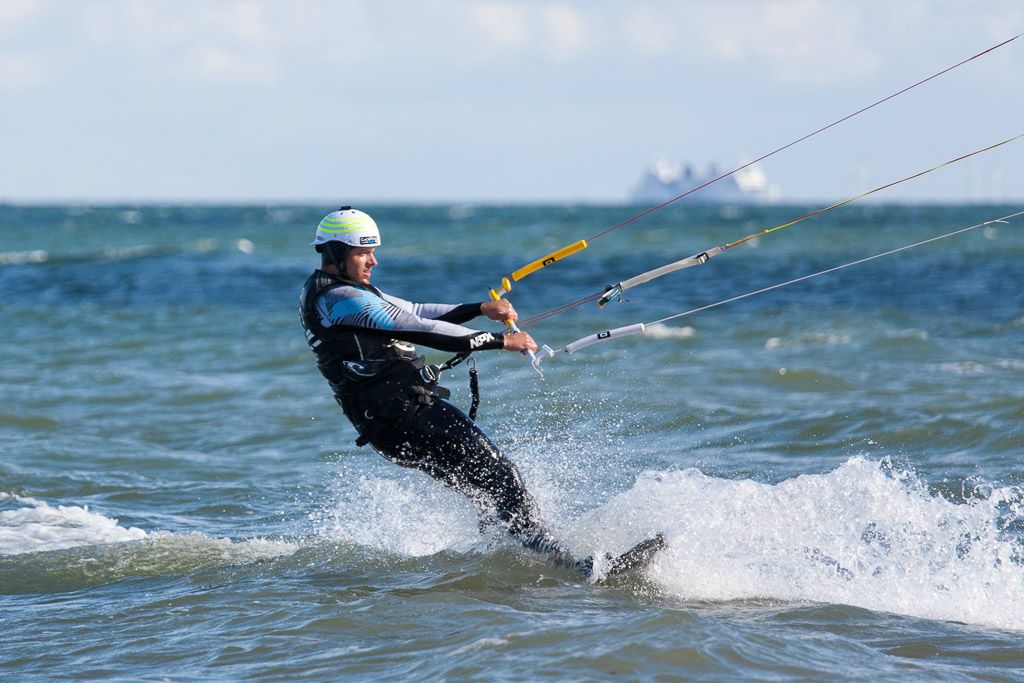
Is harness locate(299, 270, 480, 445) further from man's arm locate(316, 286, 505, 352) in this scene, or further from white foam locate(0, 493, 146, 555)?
white foam locate(0, 493, 146, 555)

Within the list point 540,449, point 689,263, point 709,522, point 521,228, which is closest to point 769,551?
point 709,522

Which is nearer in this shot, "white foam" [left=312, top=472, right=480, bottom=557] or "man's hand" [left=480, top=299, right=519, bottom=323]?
"man's hand" [left=480, top=299, right=519, bottom=323]

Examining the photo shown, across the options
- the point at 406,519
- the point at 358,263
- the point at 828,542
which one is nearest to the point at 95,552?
the point at 406,519

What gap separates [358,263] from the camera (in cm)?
676

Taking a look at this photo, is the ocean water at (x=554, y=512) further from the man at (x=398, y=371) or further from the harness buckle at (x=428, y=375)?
the harness buckle at (x=428, y=375)

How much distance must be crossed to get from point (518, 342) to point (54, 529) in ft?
12.8

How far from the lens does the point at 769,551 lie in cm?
699

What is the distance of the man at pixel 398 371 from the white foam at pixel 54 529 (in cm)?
239

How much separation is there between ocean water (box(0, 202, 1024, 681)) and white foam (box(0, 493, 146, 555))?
0.03m

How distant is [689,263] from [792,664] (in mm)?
2460

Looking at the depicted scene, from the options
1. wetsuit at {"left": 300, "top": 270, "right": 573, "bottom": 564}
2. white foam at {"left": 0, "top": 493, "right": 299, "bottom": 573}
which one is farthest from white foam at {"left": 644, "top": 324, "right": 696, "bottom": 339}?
wetsuit at {"left": 300, "top": 270, "right": 573, "bottom": 564}

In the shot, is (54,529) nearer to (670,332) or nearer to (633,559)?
(633,559)

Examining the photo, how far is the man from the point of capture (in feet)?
21.6

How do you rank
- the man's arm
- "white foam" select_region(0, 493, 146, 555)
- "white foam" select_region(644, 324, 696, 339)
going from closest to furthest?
the man's arm < "white foam" select_region(0, 493, 146, 555) < "white foam" select_region(644, 324, 696, 339)
